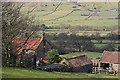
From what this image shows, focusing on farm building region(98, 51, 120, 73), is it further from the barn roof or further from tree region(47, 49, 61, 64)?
tree region(47, 49, 61, 64)

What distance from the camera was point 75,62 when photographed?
1872 cm

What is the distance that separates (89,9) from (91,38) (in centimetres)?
807

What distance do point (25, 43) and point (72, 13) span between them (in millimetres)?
11186

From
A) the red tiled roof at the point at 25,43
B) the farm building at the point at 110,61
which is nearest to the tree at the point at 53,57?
the red tiled roof at the point at 25,43

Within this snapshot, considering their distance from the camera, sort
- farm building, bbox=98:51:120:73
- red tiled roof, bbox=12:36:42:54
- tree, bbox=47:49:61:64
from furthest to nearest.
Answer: tree, bbox=47:49:61:64, red tiled roof, bbox=12:36:42:54, farm building, bbox=98:51:120:73

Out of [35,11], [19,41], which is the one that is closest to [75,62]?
[19,41]

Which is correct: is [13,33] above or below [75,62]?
above

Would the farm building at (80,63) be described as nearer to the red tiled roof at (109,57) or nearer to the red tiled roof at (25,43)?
the red tiled roof at (109,57)

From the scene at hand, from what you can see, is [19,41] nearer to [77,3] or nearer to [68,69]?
[68,69]

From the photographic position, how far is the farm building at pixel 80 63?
17663 millimetres

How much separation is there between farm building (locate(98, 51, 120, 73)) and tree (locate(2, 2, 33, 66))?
5.11m

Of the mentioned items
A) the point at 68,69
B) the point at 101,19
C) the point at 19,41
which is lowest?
the point at 68,69

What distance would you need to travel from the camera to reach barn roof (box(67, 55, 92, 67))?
18.4m

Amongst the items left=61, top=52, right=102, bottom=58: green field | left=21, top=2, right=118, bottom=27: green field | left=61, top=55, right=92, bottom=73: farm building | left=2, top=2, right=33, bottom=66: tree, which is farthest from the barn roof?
left=21, top=2, right=118, bottom=27: green field
